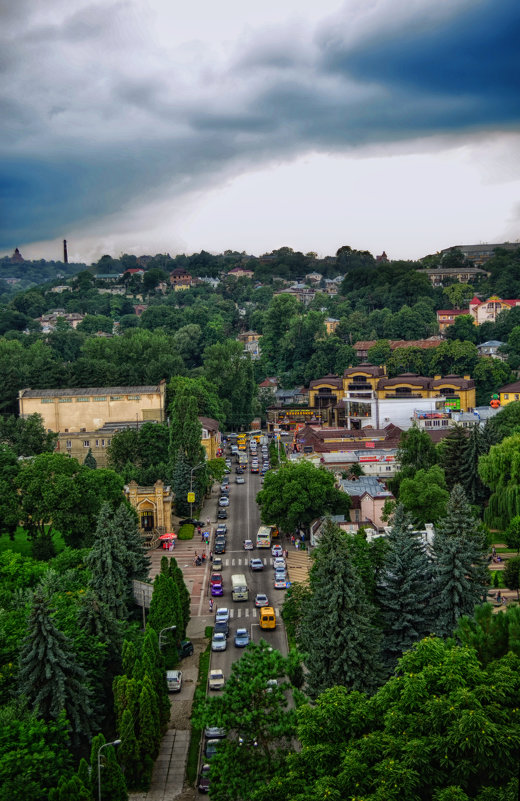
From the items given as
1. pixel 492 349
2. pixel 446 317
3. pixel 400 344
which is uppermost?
pixel 446 317

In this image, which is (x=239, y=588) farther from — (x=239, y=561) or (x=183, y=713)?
(x=183, y=713)

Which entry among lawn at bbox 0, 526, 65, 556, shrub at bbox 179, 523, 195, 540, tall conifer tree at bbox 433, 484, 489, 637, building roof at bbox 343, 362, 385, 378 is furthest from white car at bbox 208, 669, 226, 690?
building roof at bbox 343, 362, 385, 378

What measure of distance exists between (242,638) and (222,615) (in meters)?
2.70

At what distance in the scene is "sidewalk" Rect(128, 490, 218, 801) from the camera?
24.5 metres

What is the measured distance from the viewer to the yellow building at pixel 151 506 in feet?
170

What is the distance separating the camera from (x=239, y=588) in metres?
40.3

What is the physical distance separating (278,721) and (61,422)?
58.4 meters

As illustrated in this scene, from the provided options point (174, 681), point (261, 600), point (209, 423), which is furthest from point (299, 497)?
point (209, 423)

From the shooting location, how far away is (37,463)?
45.8 metres

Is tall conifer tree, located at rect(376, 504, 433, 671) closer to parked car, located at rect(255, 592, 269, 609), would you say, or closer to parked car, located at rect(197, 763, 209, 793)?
parked car, located at rect(197, 763, 209, 793)

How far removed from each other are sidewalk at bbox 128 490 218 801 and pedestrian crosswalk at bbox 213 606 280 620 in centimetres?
108

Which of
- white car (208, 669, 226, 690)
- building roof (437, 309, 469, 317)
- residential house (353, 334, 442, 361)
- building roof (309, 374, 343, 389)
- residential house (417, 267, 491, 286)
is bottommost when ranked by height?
white car (208, 669, 226, 690)

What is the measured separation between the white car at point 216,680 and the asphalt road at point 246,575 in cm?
56

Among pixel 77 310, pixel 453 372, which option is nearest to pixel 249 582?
pixel 453 372
